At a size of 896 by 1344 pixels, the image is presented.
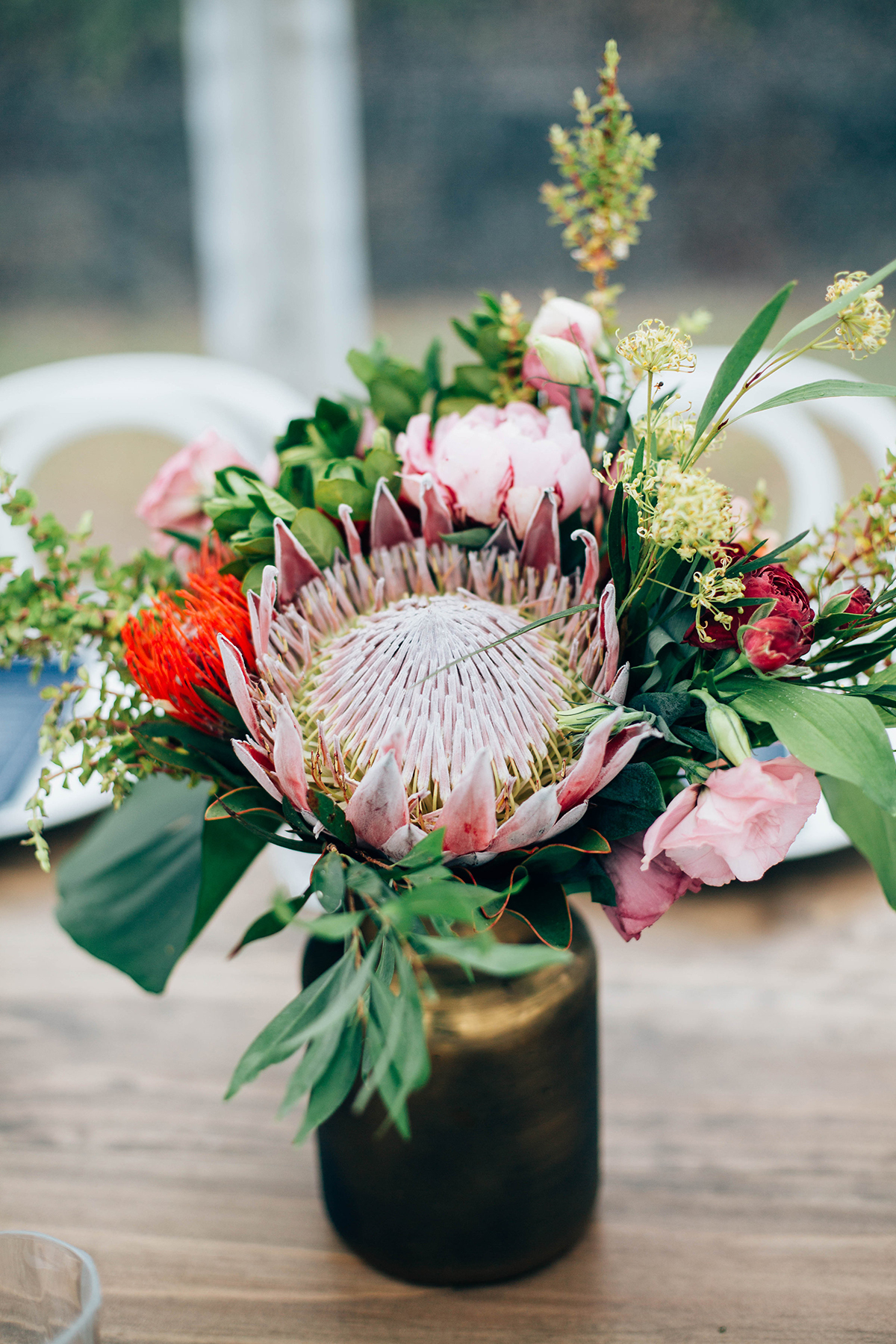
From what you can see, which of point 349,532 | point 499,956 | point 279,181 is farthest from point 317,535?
point 279,181

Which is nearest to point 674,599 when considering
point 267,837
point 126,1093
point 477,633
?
point 477,633

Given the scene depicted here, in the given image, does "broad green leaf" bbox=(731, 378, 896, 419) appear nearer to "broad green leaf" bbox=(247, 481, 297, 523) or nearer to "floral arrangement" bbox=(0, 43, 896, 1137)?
"floral arrangement" bbox=(0, 43, 896, 1137)

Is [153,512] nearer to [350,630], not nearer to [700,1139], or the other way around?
[350,630]

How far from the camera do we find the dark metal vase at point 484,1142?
17.3 inches

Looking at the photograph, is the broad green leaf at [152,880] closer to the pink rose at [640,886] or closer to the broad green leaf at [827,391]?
the pink rose at [640,886]

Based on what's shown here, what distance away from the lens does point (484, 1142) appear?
45 cm

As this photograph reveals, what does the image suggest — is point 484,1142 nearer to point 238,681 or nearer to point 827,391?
point 238,681

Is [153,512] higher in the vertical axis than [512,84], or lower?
lower

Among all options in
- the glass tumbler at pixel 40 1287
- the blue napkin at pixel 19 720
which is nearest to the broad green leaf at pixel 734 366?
the glass tumbler at pixel 40 1287

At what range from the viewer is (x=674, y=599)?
41 cm

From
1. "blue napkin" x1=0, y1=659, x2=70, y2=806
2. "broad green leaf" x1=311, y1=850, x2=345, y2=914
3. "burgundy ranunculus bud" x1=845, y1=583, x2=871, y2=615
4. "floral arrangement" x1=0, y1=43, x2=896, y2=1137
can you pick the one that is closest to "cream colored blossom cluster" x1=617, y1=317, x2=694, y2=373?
"floral arrangement" x1=0, y1=43, x2=896, y2=1137

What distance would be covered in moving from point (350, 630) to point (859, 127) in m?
3.84

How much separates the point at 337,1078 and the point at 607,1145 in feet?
0.93

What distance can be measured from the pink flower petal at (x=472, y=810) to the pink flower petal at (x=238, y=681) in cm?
8
